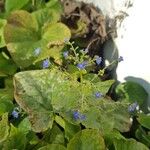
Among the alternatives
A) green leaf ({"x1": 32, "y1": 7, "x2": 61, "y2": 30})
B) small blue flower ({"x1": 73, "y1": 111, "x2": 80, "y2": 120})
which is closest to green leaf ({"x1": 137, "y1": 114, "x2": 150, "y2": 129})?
small blue flower ({"x1": 73, "y1": 111, "x2": 80, "y2": 120})

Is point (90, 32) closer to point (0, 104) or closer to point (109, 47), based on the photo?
point (109, 47)

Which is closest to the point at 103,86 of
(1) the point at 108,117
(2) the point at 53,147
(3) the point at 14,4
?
(1) the point at 108,117

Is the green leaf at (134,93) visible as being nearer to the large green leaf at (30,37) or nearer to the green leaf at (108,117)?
the green leaf at (108,117)

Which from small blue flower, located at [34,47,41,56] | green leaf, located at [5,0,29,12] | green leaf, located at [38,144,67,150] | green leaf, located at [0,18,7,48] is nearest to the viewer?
green leaf, located at [38,144,67,150]

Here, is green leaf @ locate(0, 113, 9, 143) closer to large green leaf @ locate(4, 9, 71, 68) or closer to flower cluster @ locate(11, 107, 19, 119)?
flower cluster @ locate(11, 107, 19, 119)

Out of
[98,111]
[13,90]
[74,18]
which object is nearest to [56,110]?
[98,111]

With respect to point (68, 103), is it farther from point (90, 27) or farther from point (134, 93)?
point (90, 27)

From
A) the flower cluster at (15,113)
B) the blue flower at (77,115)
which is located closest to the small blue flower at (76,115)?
the blue flower at (77,115)

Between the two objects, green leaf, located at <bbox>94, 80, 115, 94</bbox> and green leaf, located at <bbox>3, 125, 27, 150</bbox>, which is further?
green leaf, located at <bbox>94, 80, 115, 94</bbox>
